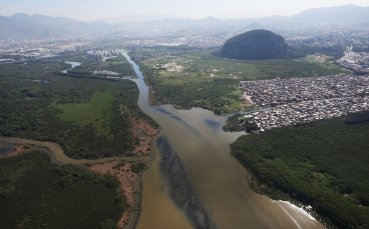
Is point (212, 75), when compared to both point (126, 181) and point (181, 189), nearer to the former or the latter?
point (126, 181)

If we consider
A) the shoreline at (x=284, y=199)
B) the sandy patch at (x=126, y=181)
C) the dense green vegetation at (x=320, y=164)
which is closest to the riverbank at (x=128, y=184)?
the sandy patch at (x=126, y=181)

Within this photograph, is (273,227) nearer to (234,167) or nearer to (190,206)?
(190,206)

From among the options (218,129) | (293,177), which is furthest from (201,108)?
(293,177)

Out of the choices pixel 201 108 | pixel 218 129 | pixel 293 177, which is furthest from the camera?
pixel 201 108

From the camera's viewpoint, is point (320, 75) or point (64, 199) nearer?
point (64, 199)

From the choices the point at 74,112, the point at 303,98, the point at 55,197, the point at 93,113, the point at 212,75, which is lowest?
the point at 212,75

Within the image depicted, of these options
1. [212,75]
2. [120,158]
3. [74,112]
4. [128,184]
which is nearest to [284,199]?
[128,184]

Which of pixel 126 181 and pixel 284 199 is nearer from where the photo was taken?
pixel 284 199
